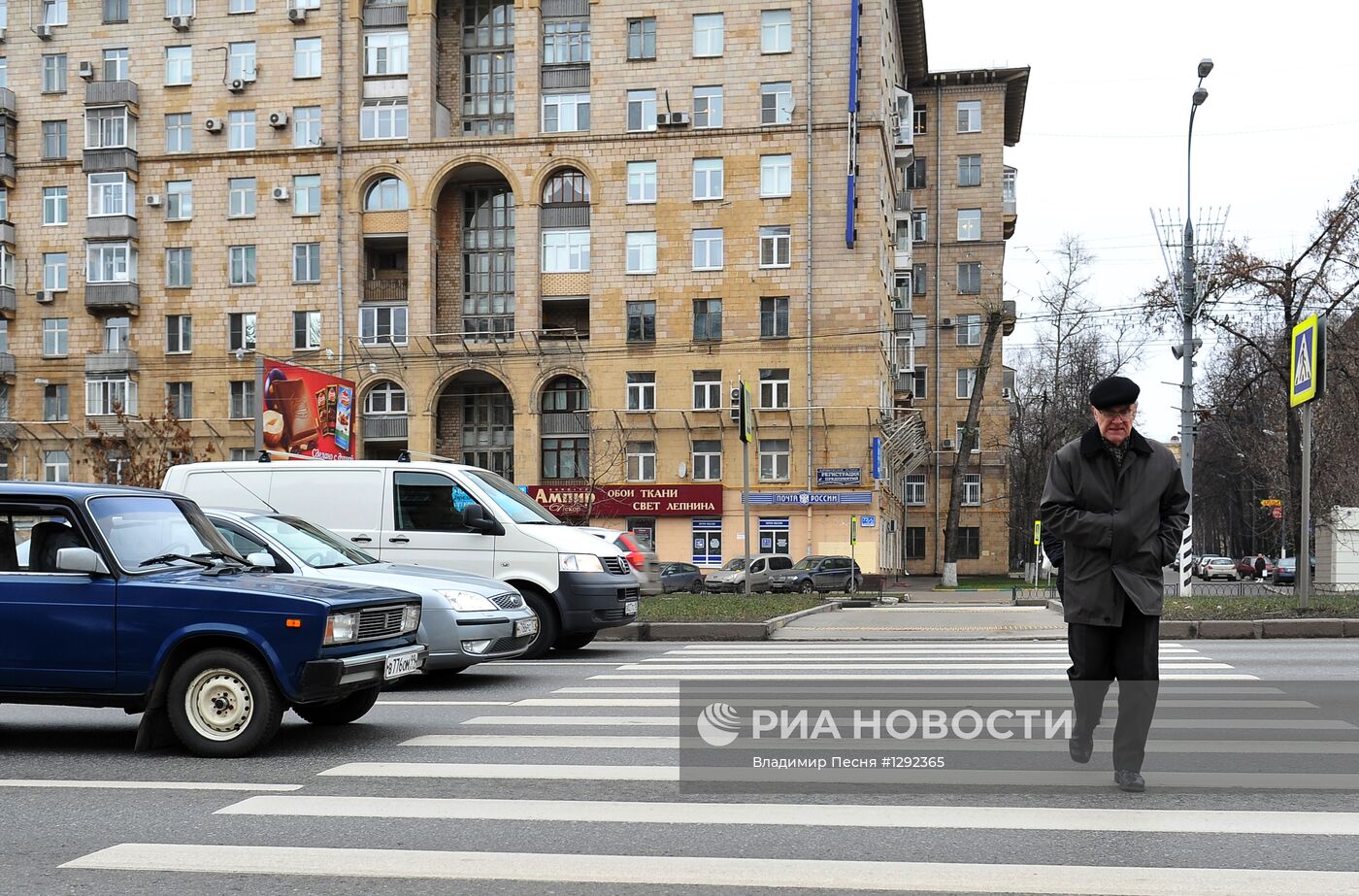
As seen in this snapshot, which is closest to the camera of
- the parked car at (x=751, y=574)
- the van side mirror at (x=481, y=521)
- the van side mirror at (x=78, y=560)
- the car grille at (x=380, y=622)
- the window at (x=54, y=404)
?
the van side mirror at (x=78, y=560)

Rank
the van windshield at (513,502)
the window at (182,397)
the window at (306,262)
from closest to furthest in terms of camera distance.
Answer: the van windshield at (513,502)
the window at (306,262)
the window at (182,397)

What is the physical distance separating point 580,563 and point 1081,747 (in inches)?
326

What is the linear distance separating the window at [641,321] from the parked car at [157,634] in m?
44.0

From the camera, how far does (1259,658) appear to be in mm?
13578

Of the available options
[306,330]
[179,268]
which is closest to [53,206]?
[179,268]

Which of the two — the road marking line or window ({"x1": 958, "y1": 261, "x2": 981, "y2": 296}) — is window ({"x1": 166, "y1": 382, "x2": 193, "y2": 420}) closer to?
window ({"x1": 958, "y1": 261, "x2": 981, "y2": 296})

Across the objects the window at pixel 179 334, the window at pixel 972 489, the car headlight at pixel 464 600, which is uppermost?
the window at pixel 179 334

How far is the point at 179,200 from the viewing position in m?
54.7

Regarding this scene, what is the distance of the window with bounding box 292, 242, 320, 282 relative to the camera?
176ft

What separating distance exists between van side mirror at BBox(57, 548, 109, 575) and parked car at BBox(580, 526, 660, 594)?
25.3 ft

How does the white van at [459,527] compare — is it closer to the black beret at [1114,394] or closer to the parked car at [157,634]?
the parked car at [157,634]

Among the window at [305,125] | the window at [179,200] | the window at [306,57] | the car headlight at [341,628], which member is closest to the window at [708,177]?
the window at [305,125]

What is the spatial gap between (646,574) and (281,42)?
146ft

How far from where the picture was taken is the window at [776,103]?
51.1m
